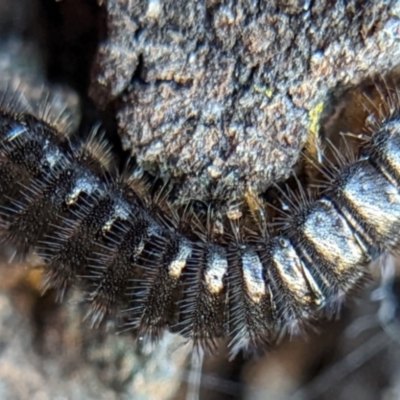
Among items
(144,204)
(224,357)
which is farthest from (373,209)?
(224,357)

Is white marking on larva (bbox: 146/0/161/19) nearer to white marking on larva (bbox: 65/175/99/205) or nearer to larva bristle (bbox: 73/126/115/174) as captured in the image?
larva bristle (bbox: 73/126/115/174)

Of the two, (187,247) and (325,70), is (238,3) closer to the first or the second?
(325,70)

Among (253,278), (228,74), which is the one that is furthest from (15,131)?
(253,278)

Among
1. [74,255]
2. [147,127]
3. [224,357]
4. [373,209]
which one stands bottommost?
[224,357]

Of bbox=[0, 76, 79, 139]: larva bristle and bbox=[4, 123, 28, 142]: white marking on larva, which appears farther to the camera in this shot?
bbox=[0, 76, 79, 139]: larva bristle

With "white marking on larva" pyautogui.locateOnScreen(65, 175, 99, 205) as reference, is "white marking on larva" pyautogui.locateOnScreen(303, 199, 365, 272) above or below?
above

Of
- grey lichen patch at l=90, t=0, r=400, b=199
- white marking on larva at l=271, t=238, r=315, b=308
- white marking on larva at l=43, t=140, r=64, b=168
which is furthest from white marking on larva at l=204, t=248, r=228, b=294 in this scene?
white marking on larva at l=43, t=140, r=64, b=168
